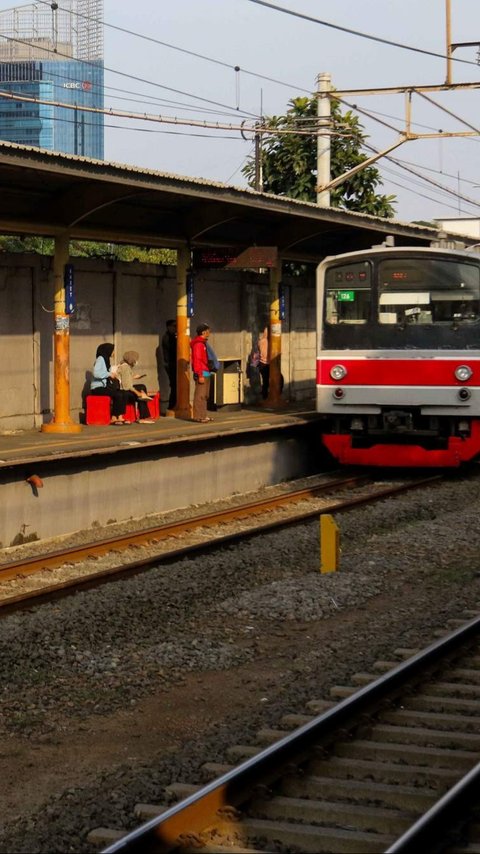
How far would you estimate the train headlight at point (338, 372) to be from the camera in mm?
16652

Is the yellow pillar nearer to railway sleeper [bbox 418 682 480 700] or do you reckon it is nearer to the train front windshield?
the train front windshield

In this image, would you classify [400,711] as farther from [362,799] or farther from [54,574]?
[54,574]

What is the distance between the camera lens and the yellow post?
10250 mm

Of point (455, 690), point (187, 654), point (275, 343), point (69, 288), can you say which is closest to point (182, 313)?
point (69, 288)

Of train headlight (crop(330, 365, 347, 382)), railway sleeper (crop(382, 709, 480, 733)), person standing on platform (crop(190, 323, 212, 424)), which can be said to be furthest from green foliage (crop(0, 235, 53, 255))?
railway sleeper (crop(382, 709, 480, 733))

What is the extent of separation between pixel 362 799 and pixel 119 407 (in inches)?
498

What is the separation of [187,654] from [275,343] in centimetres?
1381

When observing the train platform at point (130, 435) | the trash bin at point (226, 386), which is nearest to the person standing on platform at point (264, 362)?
the trash bin at point (226, 386)

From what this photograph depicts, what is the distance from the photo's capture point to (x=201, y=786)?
5.11 meters

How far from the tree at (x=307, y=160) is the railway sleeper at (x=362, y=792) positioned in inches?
963

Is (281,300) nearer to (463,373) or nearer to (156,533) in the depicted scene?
(463,373)

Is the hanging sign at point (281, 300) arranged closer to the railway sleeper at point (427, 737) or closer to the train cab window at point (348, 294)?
the train cab window at point (348, 294)

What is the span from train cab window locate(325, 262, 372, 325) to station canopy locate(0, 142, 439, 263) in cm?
120

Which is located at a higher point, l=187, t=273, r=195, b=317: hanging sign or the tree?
the tree
